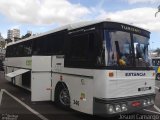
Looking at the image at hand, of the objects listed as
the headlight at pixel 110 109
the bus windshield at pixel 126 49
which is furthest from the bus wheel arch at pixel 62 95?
the bus windshield at pixel 126 49

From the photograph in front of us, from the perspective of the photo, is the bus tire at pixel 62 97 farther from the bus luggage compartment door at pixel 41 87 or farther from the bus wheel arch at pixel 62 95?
the bus luggage compartment door at pixel 41 87

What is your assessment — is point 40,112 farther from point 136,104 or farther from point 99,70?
point 136,104

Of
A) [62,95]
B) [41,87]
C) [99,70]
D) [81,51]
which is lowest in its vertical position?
[62,95]

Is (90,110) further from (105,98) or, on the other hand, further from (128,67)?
(128,67)

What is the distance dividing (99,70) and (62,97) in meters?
2.72

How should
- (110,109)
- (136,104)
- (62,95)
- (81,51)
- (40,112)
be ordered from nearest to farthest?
(110,109) < (136,104) < (81,51) < (40,112) < (62,95)

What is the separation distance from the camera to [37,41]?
40.4 feet

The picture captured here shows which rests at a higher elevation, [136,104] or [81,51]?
[81,51]

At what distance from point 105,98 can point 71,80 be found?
1881 mm

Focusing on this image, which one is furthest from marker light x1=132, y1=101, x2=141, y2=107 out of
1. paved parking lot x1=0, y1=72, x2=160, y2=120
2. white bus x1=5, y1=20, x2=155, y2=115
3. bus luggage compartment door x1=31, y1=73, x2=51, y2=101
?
bus luggage compartment door x1=31, y1=73, x2=51, y2=101

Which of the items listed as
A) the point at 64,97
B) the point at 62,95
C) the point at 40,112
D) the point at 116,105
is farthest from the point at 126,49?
the point at 40,112

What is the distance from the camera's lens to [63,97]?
9.42 m

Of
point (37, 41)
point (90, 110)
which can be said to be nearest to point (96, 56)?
point (90, 110)

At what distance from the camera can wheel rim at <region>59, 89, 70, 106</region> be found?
9.10 metres
